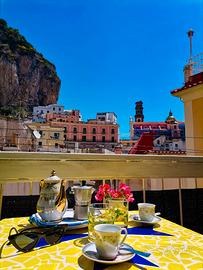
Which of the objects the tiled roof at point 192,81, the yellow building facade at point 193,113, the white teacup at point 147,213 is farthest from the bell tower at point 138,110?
the white teacup at point 147,213

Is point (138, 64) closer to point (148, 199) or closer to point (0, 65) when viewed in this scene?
point (0, 65)

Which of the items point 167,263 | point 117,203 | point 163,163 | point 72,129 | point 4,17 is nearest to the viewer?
point 167,263

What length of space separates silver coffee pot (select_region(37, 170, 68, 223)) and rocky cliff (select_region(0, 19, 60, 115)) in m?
35.2

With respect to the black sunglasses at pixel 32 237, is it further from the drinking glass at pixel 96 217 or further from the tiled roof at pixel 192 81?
the tiled roof at pixel 192 81

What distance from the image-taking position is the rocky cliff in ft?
111

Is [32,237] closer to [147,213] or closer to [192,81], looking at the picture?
[147,213]

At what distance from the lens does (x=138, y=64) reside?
40531 millimetres

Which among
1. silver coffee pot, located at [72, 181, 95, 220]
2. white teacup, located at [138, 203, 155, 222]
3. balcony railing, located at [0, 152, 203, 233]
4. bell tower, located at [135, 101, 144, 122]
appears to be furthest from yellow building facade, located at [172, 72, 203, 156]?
bell tower, located at [135, 101, 144, 122]

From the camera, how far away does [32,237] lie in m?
0.58

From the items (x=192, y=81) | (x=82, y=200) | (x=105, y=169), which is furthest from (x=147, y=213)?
(x=192, y=81)

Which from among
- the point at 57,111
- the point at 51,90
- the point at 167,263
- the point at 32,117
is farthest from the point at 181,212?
the point at 51,90

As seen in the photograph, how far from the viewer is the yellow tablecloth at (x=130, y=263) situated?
45 cm

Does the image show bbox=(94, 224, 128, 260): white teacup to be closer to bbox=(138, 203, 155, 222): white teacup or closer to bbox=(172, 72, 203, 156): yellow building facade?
bbox=(138, 203, 155, 222): white teacup

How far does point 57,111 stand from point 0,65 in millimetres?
11934
